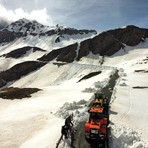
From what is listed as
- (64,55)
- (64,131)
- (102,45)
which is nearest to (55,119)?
(64,131)

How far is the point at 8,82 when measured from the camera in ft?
449

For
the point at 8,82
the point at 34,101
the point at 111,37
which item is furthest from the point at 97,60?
the point at 34,101

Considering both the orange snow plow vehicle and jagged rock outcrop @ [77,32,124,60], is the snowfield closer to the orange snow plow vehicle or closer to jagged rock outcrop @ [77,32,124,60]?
the orange snow plow vehicle

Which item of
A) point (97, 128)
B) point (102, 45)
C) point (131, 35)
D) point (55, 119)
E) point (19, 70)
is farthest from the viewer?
point (19, 70)

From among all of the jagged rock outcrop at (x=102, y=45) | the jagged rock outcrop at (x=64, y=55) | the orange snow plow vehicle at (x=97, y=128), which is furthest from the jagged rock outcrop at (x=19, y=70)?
the orange snow plow vehicle at (x=97, y=128)

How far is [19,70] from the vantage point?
463 ft

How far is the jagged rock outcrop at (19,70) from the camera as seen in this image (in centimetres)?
13862

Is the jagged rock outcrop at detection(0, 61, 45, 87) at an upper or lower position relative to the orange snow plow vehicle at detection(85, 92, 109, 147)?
upper

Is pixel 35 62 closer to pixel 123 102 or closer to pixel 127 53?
pixel 127 53

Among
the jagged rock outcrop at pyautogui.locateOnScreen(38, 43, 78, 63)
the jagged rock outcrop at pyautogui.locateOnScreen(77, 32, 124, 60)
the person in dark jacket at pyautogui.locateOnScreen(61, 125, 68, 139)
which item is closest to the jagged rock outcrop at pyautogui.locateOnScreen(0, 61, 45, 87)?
the jagged rock outcrop at pyautogui.locateOnScreen(38, 43, 78, 63)

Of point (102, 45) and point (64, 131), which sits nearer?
point (64, 131)

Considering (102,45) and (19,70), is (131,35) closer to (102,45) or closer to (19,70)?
(102,45)

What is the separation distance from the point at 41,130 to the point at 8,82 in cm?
11816

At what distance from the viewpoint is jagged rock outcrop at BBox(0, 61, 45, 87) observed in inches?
5458
